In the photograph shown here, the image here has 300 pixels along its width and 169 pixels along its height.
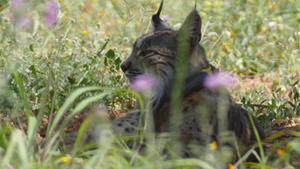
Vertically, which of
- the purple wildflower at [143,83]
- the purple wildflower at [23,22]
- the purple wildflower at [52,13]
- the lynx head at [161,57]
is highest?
the purple wildflower at [52,13]

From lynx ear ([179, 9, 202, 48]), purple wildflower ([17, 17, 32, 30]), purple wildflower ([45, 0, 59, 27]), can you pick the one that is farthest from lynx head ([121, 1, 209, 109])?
purple wildflower ([45, 0, 59, 27])

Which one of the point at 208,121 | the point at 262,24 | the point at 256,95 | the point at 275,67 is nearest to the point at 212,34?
the point at 256,95

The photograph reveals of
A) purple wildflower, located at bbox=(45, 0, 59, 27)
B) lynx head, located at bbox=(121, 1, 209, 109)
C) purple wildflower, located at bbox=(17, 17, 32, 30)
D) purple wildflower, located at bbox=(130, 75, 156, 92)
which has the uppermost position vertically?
purple wildflower, located at bbox=(45, 0, 59, 27)

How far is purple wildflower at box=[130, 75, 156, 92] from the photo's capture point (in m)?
5.32

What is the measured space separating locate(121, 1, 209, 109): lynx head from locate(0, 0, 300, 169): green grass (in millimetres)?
223

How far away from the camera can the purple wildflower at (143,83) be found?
17.4ft

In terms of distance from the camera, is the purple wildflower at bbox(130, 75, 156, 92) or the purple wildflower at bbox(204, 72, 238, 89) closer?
the purple wildflower at bbox(204, 72, 238, 89)

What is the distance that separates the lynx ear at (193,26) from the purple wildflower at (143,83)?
289mm

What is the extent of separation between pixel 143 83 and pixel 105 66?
6.41 feet

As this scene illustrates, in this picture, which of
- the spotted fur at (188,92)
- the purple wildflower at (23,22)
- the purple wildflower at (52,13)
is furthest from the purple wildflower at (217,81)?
the purple wildflower at (52,13)

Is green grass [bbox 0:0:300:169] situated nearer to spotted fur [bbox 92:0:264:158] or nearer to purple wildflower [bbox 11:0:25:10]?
purple wildflower [bbox 11:0:25:10]

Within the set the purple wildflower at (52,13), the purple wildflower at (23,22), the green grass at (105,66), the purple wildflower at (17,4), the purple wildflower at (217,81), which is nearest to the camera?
the green grass at (105,66)

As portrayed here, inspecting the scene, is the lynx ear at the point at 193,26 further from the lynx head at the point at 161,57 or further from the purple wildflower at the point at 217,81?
the purple wildflower at the point at 217,81

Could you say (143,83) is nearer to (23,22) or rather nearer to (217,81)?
(217,81)
